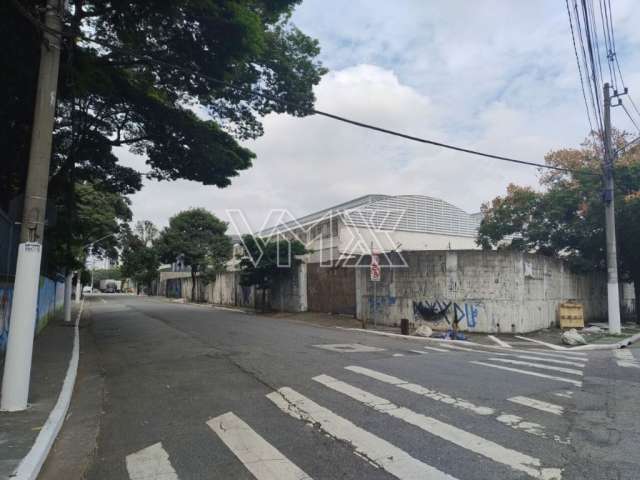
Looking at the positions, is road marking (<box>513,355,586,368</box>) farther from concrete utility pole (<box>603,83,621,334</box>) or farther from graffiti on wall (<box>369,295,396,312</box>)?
concrete utility pole (<box>603,83,621,334</box>)

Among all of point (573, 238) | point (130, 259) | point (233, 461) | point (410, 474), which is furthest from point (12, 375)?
point (130, 259)

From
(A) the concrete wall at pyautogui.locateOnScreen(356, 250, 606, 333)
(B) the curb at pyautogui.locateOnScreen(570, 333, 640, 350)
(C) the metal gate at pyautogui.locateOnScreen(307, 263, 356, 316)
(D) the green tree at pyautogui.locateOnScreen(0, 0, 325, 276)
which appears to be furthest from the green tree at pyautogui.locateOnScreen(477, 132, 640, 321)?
(D) the green tree at pyautogui.locateOnScreen(0, 0, 325, 276)

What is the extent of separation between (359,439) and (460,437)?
1.10 meters

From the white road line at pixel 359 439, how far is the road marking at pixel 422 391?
5.51 ft

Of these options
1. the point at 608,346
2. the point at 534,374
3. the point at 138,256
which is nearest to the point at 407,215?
the point at 608,346

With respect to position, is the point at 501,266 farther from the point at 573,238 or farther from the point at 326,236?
the point at 326,236

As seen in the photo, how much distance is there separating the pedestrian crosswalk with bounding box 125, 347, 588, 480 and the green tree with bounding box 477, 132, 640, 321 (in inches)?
602

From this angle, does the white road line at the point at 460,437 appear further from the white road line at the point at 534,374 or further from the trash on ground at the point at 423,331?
the trash on ground at the point at 423,331

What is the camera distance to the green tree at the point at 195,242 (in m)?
46.2

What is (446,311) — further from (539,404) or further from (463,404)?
(463,404)

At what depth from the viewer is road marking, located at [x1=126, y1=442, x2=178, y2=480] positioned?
3.85 metres

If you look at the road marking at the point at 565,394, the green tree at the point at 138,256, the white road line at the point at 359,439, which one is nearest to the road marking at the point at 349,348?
the white road line at the point at 359,439

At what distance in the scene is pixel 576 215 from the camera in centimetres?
2180

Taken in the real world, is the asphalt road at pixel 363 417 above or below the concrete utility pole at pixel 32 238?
below
